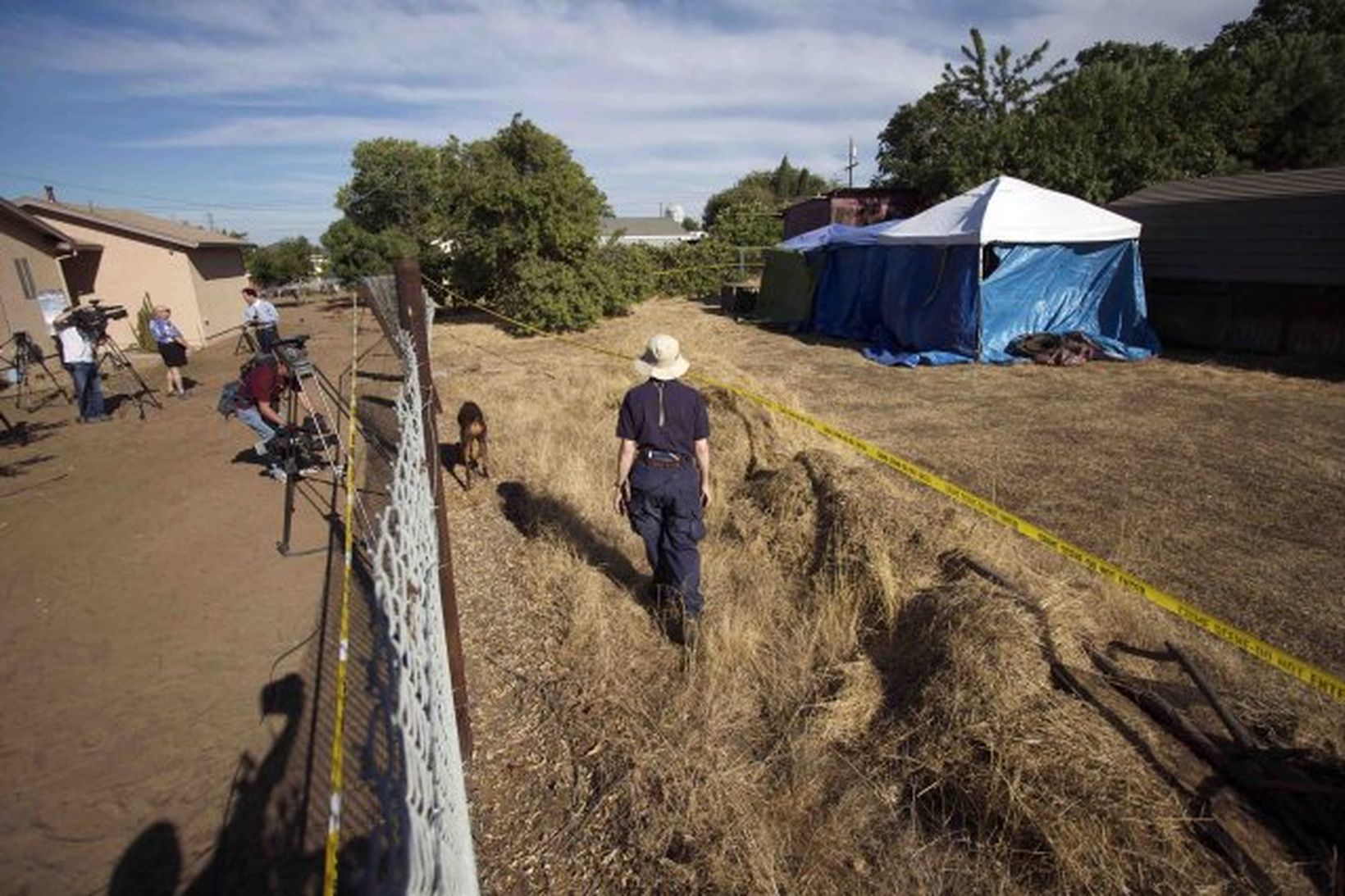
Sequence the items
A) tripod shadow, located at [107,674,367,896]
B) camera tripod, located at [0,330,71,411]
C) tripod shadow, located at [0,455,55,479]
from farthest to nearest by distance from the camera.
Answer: camera tripod, located at [0,330,71,411] < tripod shadow, located at [0,455,55,479] < tripod shadow, located at [107,674,367,896]

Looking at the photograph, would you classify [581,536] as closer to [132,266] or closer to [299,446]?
[299,446]

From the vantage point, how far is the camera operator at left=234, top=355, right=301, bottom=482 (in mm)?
6359

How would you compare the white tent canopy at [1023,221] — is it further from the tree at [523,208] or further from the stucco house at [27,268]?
the stucco house at [27,268]

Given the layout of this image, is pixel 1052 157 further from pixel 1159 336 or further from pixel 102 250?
pixel 102 250

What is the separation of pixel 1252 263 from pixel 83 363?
17.8 m

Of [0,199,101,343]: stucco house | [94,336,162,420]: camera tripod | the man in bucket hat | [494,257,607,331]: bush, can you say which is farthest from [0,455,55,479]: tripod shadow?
[494,257,607,331]: bush

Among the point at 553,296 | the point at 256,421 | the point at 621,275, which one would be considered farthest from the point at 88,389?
the point at 621,275

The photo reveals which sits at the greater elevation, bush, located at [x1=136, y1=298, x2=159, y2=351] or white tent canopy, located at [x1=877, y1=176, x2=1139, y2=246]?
white tent canopy, located at [x1=877, y1=176, x2=1139, y2=246]

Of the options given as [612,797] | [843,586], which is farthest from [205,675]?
[843,586]

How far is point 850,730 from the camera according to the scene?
314cm

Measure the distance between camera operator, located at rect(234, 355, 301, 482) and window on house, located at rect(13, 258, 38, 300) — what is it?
1260 cm

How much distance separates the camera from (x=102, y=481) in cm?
742

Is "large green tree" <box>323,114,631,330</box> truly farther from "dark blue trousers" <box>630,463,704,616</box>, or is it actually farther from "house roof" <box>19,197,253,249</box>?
"dark blue trousers" <box>630,463,704,616</box>

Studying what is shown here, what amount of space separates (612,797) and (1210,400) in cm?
975
